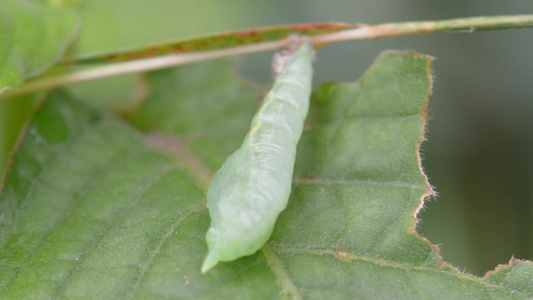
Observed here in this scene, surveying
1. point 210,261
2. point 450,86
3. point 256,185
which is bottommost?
point 450,86

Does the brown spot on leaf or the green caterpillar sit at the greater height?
the green caterpillar

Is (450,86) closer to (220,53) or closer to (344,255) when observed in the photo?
(220,53)

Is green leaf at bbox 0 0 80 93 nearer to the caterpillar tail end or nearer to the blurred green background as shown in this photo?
the blurred green background

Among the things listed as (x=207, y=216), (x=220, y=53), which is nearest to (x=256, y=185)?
(x=207, y=216)

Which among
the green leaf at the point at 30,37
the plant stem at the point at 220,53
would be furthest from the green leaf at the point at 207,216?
the green leaf at the point at 30,37

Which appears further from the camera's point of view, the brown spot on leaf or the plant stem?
the plant stem

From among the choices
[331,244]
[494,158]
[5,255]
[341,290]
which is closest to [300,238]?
[331,244]

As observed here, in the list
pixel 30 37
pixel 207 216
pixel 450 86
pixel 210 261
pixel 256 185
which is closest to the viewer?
pixel 210 261

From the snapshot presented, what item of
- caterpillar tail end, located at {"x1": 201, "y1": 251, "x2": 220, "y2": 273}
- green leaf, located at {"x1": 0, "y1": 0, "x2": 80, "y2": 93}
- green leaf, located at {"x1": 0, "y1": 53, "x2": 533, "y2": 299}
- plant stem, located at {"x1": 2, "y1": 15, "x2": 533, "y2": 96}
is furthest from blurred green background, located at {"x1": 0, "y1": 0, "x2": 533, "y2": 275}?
caterpillar tail end, located at {"x1": 201, "y1": 251, "x2": 220, "y2": 273}
